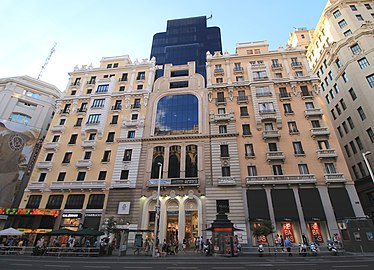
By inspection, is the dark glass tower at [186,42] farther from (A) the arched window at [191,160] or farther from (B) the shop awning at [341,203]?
(B) the shop awning at [341,203]

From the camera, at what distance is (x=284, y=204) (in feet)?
92.1

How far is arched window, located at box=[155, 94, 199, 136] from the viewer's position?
36969mm

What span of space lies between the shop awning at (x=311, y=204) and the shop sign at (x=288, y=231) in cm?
246

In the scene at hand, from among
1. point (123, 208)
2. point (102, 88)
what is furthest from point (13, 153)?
point (123, 208)

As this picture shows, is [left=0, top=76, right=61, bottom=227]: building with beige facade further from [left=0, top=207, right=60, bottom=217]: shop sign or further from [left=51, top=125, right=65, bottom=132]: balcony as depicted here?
[left=51, top=125, right=65, bottom=132]: balcony

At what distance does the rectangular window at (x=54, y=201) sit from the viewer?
32.6m

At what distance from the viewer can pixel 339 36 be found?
43.4 meters

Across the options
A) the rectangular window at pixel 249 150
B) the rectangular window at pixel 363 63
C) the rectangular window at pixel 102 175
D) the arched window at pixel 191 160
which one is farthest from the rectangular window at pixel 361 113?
the rectangular window at pixel 102 175

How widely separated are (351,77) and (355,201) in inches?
915

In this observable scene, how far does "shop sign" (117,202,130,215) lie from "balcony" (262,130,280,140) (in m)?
23.8

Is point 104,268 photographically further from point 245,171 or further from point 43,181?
point 43,181

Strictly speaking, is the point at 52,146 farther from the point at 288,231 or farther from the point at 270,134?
the point at 288,231

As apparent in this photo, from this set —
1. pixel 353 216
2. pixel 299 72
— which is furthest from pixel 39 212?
pixel 299 72

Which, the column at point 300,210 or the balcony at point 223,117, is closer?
the column at point 300,210
